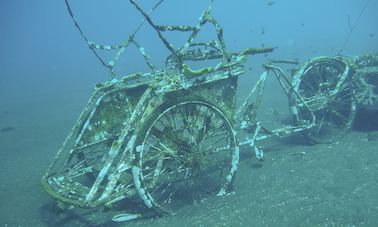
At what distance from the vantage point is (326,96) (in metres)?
7.26

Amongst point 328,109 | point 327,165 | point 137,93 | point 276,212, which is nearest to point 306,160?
point 327,165

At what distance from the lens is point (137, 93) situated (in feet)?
19.4

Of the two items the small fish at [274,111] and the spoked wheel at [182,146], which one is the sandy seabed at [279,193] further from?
the small fish at [274,111]

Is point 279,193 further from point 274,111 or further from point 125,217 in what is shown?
point 274,111

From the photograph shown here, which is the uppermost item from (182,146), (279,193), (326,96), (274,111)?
(182,146)

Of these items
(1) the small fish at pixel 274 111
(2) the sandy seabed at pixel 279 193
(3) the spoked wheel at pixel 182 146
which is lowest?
(1) the small fish at pixel 274 111

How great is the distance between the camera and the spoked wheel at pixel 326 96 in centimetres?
723

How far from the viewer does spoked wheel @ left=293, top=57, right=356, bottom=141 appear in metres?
7.23

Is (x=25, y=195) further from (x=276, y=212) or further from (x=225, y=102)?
(x=276, y=212)

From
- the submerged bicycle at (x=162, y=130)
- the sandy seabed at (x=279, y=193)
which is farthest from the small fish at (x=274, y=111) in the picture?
the submerged bicycle at (x=162, y=130)

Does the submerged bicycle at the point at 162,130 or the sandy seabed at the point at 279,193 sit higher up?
the submerged bicycle at the point at 162,130

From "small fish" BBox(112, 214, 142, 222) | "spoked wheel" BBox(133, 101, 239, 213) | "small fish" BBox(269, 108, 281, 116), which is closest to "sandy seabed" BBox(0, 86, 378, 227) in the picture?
"small fish" BBox(112, 214, 142, 222)

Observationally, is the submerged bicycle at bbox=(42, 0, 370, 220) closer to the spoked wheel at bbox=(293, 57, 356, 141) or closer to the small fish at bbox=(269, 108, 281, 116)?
the spoked wheel at bbox=(293, 57, 356, 141)

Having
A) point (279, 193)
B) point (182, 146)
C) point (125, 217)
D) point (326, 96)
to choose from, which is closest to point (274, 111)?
point (326, 96)
